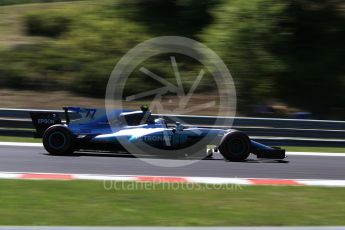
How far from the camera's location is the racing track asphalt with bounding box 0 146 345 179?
9797 mm

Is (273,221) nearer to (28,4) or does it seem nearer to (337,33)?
(337,33)

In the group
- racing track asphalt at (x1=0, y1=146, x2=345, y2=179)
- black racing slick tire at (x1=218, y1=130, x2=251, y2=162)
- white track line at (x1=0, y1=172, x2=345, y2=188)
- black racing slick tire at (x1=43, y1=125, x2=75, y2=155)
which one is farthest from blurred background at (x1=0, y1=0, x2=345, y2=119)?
white track line at (x1=0, y1=172, x2=345, y2=188)

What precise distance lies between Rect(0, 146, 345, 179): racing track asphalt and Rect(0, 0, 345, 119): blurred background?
7.28 metres

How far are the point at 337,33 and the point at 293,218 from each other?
1699 centimetres

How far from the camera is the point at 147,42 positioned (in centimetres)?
2309

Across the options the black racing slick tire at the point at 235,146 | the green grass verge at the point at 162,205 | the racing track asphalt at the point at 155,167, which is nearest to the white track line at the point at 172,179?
the racing track asphalt at the point at 155,167

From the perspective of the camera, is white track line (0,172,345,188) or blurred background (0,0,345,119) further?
blurred background (0,0,345,119)

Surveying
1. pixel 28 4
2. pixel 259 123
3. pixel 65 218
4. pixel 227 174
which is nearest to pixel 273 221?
pixel 65 218

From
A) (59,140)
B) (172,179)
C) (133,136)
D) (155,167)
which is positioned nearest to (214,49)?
(133,136)

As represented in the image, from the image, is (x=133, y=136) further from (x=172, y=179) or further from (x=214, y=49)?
(x=214, y=49)

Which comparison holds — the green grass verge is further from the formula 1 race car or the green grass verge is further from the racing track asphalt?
the formula 1 race car

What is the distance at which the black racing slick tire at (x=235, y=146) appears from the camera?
11109mm

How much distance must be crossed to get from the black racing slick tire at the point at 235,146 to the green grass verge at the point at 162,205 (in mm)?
2738

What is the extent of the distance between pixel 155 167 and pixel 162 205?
337 cm
